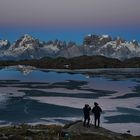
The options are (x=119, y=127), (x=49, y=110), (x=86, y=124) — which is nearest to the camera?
(x=86, y=124)

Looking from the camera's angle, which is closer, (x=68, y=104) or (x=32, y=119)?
(x=32, y=119)

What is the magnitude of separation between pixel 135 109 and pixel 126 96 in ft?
84.1

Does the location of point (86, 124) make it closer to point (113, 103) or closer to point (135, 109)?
point (135, 109)

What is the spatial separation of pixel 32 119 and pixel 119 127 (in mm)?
14403

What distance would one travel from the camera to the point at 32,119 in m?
66.2

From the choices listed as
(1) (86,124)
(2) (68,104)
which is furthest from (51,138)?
(2) (68,104)

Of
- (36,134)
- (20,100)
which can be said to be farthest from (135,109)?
(36,134)

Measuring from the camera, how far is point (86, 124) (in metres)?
45.0

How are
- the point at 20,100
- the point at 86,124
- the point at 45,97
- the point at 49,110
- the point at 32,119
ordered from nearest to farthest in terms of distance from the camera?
1. the point at 86,124
2. the point at 32,119
3. the point at 49,110
4. the point at 20,100
5. the point at 45,97

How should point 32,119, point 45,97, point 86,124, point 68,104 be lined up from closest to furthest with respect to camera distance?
point 86,124 → point 32,119 → point 68,104 → point 45,97

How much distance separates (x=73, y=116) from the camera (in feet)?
225

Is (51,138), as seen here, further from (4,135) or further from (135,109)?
(135,109)

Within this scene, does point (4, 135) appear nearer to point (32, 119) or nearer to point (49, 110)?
point (32, 119)

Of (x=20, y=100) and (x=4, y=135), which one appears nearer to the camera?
(x=4, y=135)
